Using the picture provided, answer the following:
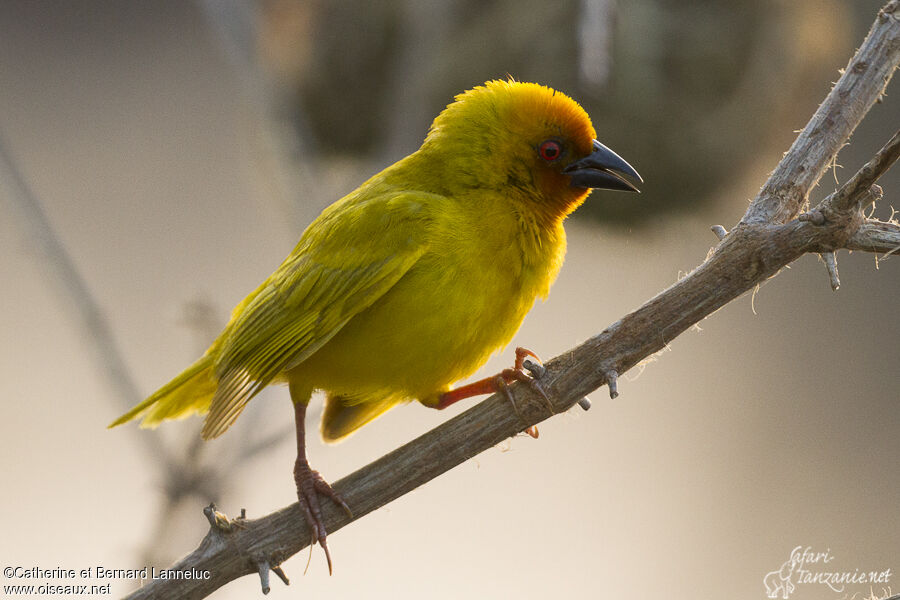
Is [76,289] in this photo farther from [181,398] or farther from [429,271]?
[429,271]

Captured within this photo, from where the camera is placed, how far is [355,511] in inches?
48.9

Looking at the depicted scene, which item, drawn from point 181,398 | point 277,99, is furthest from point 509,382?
point 277,99

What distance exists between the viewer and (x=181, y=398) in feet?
5.16

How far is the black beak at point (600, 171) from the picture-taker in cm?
140

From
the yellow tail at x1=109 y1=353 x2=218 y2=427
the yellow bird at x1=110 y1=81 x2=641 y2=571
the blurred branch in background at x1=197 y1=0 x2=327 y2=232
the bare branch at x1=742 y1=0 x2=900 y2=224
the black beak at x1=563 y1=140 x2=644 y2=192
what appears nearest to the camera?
the bare branch at x1=742 y1=0 x2=900 y2=224

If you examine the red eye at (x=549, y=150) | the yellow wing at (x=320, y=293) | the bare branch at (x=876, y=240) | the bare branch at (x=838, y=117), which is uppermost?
the red eye at (x=549, y=150)

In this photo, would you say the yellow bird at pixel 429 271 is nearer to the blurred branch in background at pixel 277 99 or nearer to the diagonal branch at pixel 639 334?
the diagonal branch at pixel 639 334

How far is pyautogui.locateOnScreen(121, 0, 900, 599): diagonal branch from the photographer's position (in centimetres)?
110

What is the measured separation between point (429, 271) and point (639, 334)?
330mm

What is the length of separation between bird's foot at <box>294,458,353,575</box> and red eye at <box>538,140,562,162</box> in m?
0.60

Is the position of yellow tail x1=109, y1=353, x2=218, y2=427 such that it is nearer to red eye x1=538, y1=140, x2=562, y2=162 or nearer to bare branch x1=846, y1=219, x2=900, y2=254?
red eye x1=538, y1=140, x2=562, y2=162

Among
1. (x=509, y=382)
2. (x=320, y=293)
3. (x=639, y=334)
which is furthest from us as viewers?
(x=320, y=293)

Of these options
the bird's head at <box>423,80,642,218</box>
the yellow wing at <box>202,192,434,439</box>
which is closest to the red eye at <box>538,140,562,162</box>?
the bird's head at <box>423,80,642,218</box>

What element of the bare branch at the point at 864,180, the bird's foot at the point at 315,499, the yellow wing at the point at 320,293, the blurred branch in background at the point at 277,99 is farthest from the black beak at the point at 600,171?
the blurred branch in background at the point at 277,99
